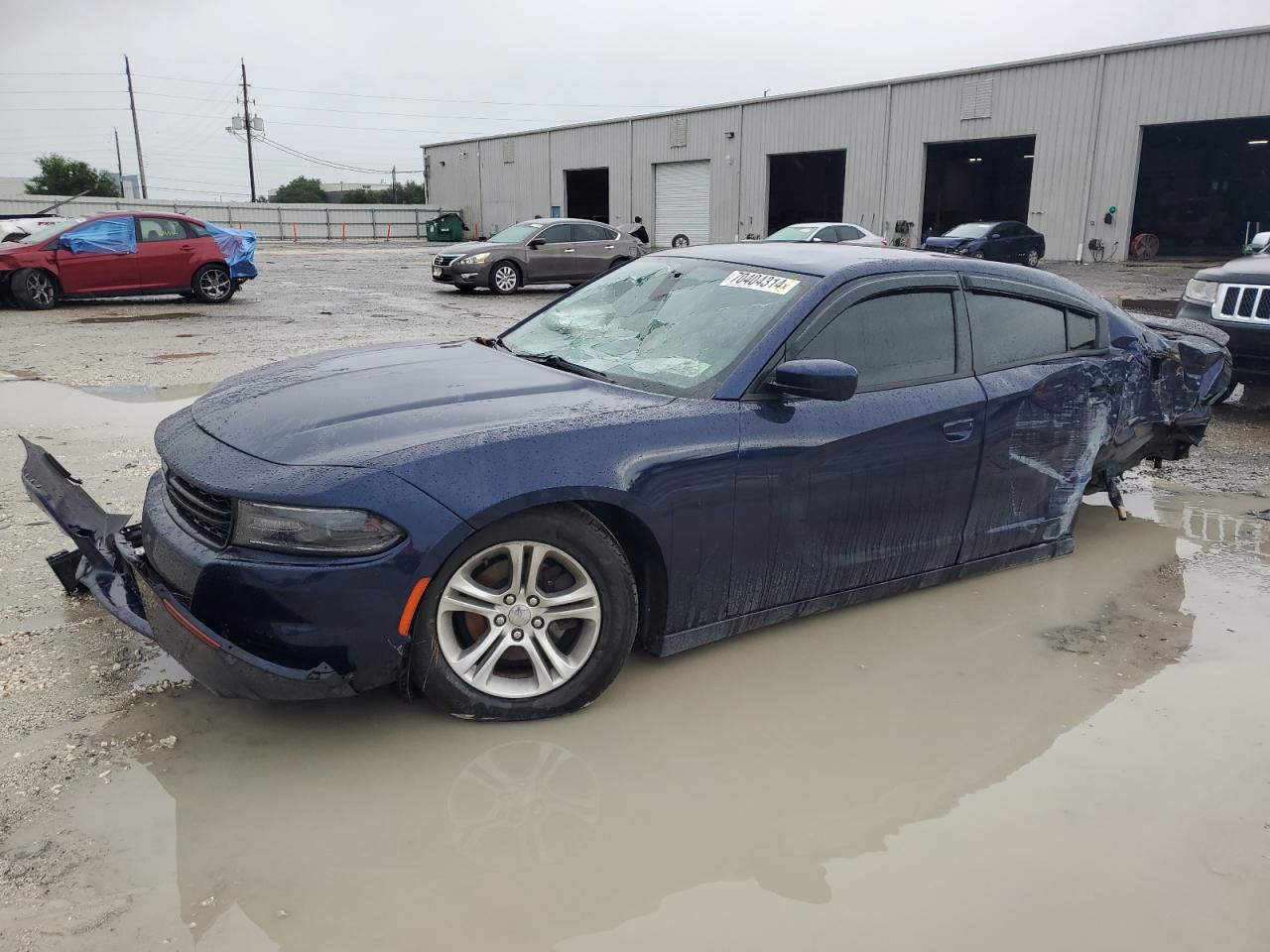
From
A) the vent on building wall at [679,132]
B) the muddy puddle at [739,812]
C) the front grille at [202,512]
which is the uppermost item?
the vent on building wall at [679,132]

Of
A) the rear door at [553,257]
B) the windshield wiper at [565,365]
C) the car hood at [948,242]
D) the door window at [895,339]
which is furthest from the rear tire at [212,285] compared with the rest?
the car hood at [948,242]

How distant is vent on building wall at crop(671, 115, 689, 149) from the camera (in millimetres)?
40219

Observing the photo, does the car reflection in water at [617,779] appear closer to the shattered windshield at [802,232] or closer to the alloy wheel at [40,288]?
the alloy wheel at [40,288]

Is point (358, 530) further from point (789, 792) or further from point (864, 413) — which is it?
point (864, 413)

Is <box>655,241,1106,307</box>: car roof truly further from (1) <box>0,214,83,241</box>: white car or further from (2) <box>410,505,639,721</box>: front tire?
(1) <box>0,214,83,241</box>: white car

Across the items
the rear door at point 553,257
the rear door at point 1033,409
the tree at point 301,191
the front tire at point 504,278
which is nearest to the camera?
the rear door at point 1033,409

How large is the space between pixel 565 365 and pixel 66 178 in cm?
7058

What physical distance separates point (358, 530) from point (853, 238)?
22531 mm

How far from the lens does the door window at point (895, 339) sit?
3.73 metres

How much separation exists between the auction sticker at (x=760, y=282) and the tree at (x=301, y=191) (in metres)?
96.9

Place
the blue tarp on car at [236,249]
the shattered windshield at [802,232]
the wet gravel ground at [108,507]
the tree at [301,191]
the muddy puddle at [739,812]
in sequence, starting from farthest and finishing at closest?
1. the tree at [301,191]
2. the shattered windshield at [802,232]
3. the blue tarp on car at [236,249]
4. the wet gravel ground at [108,507]
5. the muddy puddle at [739,812]

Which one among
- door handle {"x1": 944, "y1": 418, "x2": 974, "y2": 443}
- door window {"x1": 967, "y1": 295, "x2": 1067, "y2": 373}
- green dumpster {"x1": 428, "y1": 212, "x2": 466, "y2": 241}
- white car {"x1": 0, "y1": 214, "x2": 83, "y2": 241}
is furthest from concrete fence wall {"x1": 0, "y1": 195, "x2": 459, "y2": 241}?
door handle {"x1": 944, "y1": 418, "x2": 974, "y2": 443}

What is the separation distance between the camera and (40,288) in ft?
48.2

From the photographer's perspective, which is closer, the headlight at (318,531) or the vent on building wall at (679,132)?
the headlight at (318,531)
